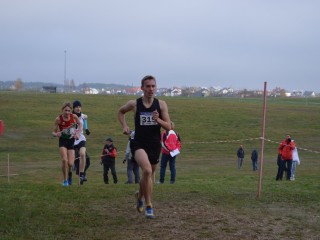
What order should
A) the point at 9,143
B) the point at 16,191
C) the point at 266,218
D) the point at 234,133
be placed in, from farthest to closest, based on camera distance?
the point at 234,133 < the point at 9,143 < the point at 16,191 < the point at 266,218

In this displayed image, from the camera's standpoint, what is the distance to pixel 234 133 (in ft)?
162

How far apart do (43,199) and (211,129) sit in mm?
42545

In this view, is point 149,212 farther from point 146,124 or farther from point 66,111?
point 66,111

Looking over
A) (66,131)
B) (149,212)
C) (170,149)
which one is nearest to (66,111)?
(66,131)

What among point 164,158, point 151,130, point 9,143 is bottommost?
point 9,143

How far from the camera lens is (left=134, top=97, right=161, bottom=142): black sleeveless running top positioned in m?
7.98

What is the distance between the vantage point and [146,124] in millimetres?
8016

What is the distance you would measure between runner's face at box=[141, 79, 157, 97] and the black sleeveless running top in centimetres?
17

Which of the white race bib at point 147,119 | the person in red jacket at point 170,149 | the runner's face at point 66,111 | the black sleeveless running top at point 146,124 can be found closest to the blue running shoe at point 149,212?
the black sleeveless running top at point 146,124

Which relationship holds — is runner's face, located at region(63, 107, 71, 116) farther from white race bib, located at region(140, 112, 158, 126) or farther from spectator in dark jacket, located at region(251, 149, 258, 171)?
spectator in dark jacket, located at region(251, 149, 258, 171)

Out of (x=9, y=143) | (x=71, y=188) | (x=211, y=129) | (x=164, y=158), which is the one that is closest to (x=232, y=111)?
(x=211, y=129)

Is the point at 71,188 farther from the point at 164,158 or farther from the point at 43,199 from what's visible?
the point at 164,158

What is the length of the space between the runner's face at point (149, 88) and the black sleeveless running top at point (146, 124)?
0.17 m

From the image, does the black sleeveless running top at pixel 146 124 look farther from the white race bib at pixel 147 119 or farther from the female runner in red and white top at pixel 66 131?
the female runner in red and white top at pixel 66 131
